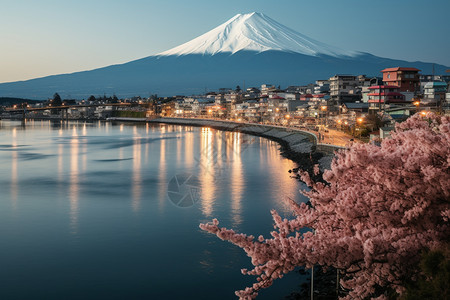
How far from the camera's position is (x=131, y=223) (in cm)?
1425

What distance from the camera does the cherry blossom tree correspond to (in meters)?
4.55

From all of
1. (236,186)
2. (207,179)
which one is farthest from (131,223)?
(207,179)

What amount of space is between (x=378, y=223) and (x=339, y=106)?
42184mm

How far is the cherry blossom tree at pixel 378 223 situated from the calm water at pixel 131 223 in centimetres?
425

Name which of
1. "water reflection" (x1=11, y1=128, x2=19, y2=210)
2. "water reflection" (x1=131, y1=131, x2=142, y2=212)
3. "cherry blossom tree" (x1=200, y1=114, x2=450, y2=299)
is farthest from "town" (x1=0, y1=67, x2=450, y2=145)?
"water reflection" (x1=11, y1=128, x2=19, y2=210)

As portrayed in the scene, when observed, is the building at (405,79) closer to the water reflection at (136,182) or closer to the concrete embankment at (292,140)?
the concrete embankment at (292,140)

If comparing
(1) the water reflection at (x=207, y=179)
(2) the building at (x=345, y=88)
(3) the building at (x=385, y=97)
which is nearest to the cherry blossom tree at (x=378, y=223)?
(1) the water reflection at (x=207, y=179)

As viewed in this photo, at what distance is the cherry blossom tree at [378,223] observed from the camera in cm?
455

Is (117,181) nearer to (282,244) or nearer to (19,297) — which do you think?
(19,297)

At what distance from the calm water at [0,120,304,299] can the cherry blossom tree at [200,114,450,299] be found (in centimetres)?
425

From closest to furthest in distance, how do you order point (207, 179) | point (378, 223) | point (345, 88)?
1. point (378, 223)
2. point (207, 179)
3. point (345, 88)

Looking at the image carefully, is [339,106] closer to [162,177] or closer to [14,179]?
[162,177]

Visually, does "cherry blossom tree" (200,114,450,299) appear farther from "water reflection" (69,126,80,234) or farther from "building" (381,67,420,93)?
"building" (381,67,420,93)

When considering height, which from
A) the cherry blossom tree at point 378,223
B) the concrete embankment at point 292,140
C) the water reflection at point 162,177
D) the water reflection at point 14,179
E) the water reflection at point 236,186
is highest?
the cherry blossom tree at point 378,223
